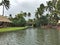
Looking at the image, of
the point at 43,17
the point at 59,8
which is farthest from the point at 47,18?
the point at 59,8

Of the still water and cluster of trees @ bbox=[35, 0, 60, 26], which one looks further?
cluster of trees @ bbox=[35, 0, 60, 26]

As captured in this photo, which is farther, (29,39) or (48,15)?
(48,15)

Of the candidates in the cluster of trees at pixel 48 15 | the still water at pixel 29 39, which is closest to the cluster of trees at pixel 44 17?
the cluster of trees at pixel 48 15

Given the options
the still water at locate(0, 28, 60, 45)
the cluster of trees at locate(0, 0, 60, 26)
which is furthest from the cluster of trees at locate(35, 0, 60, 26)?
the still water at locate(0, 28, 60, 45)

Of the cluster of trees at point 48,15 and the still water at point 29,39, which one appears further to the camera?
the cluster of trees at point 48,15

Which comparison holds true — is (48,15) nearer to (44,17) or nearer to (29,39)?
(44,17)

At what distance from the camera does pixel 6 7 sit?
89688 mm

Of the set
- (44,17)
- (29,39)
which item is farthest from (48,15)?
(29,39)

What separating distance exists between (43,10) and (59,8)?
3467cm

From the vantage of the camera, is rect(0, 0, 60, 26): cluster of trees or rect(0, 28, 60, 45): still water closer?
rect(0, 28, 60, 45): still water

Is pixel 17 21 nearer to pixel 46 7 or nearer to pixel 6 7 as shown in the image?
pixel 6 7

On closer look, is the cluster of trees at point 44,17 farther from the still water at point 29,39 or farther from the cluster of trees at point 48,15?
the still water at point 29,39

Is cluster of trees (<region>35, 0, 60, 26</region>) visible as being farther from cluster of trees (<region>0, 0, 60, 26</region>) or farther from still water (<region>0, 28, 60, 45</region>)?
still water (<region>0, 28, 60, 45</region>)

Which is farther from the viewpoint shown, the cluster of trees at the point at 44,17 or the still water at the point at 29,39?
the cluster of trees at the point at 44,17
